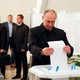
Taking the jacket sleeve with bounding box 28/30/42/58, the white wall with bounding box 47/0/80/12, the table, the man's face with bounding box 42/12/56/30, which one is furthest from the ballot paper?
the white wall with bounding box 47/0/80/12

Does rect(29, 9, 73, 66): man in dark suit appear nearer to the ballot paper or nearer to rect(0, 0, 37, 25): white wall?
the ballot paper

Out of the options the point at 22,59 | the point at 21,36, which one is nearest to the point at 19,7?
the point at 21,36

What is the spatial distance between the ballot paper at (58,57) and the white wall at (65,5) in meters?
4.60

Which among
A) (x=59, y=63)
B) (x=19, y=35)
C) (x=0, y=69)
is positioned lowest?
(x=0, y=69)

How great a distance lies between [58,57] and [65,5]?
15.7 feet

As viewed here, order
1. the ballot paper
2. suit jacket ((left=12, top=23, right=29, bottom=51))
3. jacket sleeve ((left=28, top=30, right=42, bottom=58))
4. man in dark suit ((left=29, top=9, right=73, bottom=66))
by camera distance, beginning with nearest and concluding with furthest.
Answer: the ballot paper → jacket sleeve ((left=28, top=30, right=42, bottom=58)) → man in dark suit ((left=29, top=9, right=73, bottom=66)) → suit jacket ((left=12, top=23, right=29, bottom=51))

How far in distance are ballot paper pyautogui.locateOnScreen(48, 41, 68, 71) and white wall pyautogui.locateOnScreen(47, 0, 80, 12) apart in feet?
15.1

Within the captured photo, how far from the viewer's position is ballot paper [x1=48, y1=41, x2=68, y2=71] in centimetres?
212

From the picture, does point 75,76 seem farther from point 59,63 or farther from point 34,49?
point 34,49

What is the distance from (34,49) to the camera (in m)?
2.32

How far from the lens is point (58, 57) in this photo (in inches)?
Result: 83.7

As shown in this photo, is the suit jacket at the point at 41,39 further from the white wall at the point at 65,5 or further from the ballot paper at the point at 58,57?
the white wall at the point at 65,5

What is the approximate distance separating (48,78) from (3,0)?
620cm

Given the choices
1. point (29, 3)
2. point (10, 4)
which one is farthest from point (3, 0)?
point (29, 3)
